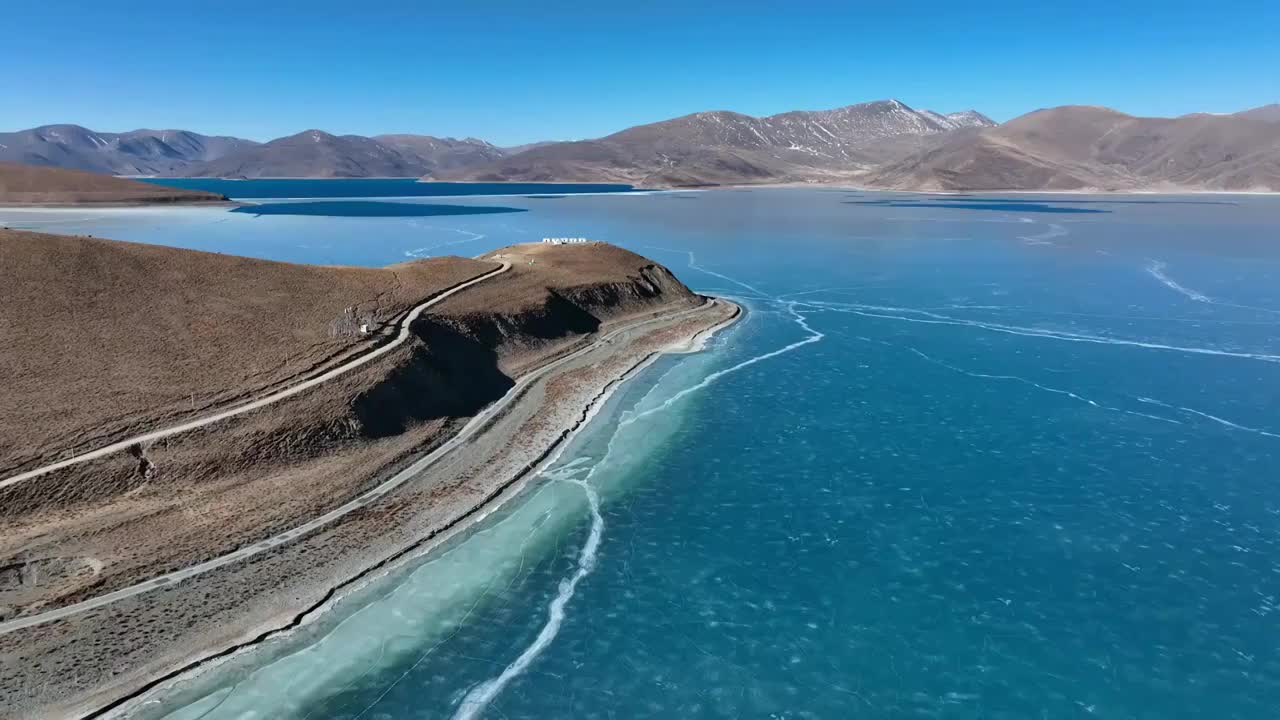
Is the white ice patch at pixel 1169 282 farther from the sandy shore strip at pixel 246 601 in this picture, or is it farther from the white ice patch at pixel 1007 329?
the sandy shore strip at pixel 246 601

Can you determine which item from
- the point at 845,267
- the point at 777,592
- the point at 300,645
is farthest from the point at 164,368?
the point at 845,267

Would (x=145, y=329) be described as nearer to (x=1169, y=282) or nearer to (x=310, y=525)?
(x=310, y=525)

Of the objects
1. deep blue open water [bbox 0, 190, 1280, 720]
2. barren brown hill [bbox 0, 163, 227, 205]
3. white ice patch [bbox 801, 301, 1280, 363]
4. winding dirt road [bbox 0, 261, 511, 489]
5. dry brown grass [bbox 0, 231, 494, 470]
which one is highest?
barren brown hill [bbox 0, 163, 227, 205]

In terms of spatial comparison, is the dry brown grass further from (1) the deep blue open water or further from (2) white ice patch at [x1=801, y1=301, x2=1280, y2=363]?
(2) white ice patch at [x1=801, y1=301, x2=1280, y2=363]

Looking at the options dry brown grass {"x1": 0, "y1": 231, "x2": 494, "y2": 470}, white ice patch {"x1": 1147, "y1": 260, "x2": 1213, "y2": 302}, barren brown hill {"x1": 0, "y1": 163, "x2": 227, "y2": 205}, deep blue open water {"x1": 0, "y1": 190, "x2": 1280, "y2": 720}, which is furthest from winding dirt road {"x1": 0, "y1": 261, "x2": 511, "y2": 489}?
barren brown hill {"x1": 0, "y1": 163, "x2": 227, "y2": 205}

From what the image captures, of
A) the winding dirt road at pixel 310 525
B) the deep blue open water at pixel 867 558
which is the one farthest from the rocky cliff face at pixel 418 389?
the deep blue open water at pixel 867 558

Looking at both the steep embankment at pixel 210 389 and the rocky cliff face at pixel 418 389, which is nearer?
the steep embankment at pixel 210 389
